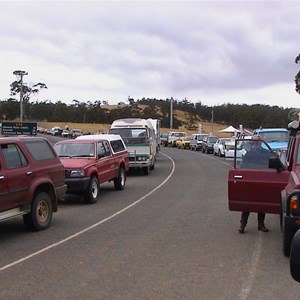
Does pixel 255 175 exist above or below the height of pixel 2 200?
above

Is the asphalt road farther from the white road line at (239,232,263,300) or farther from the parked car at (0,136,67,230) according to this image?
the parked car at (0,136,67,230)

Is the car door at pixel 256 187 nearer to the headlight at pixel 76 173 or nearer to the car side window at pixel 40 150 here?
the car side window at pixel 40 150

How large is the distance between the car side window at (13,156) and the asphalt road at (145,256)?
52.0 inches

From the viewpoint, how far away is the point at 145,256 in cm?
732

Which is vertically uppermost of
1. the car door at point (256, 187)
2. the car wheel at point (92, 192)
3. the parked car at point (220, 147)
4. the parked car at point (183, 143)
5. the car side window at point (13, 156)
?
the car side window at point (13, 156)

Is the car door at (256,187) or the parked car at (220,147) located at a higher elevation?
the car door at (256,187)

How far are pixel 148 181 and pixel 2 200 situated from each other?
1173cm

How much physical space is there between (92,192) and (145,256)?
20.8ft

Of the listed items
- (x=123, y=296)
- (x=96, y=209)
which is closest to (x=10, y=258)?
(x=123, y=296)

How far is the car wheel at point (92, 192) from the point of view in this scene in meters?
13.2

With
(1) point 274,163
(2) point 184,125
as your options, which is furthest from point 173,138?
(2) point 184,125

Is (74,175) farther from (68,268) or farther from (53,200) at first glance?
(68,268)

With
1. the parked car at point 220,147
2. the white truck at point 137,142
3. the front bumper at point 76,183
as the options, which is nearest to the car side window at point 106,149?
the front bumper at point 76,183

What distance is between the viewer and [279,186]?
818cm
